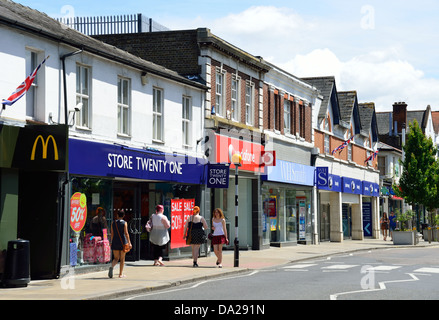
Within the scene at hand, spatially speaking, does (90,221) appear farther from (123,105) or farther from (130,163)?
(123,105)

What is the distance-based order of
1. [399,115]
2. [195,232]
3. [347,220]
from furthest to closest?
[399,115] → [347,220] → [195,232]

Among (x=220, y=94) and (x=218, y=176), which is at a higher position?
(x=220, y=94)

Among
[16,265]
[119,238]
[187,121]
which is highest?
[187,121]

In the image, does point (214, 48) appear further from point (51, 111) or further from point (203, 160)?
point (51, 111)

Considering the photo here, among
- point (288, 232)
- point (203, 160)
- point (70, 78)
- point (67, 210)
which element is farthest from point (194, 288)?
point (288, 232)

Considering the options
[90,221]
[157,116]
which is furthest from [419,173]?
[90,221]

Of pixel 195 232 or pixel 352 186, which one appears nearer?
pixel 195 232

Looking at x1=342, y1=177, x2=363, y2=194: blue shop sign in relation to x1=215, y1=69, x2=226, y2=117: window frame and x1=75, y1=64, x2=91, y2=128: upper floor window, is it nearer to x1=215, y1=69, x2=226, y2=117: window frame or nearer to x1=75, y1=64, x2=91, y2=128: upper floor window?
x1=215, y1=69, x2=226, y2=117: window frame

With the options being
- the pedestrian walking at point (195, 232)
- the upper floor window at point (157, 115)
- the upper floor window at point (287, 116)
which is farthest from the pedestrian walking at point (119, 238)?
the upper floor window at point (287, 116)

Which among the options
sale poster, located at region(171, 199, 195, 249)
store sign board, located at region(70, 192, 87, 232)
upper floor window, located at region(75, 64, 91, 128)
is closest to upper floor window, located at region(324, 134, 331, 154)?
sale poster, located at region(171, 199, 195, 249)

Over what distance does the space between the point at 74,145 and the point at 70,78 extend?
6.08 feet

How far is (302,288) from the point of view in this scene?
15992 millimetres

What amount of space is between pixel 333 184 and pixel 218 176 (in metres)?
17.4

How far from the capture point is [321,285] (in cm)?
1672
